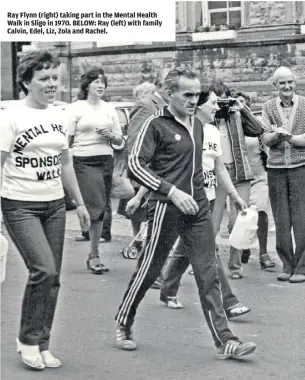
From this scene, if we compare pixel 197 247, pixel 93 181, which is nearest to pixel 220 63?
pixel 93 181

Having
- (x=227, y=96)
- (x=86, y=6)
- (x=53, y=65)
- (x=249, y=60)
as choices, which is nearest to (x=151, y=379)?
(x=53, y=65)

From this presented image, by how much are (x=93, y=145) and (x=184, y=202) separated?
394cm

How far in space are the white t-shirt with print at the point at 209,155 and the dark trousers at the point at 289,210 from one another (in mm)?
1076

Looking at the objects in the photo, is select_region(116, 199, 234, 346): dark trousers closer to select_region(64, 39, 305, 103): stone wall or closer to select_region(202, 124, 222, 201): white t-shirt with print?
select_region(202, 124, 222, 201): white t-shirt with print

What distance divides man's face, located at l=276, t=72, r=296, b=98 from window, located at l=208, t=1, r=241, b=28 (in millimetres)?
12572

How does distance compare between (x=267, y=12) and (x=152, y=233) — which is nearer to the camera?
(x=152, y=233)

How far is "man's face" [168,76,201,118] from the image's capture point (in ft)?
23.9

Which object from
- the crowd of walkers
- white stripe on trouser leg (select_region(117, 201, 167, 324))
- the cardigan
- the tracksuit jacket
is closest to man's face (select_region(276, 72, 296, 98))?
the cardigan

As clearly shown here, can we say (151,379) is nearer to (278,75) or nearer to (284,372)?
(284,372)

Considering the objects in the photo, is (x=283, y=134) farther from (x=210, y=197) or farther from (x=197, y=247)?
(x=197, y=247)

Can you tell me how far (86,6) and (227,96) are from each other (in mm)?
1934

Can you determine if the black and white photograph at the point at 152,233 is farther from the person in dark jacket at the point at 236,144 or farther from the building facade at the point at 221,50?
the building facade at the point at 221,50

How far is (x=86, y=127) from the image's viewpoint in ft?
35.5

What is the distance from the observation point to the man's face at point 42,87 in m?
6.93
